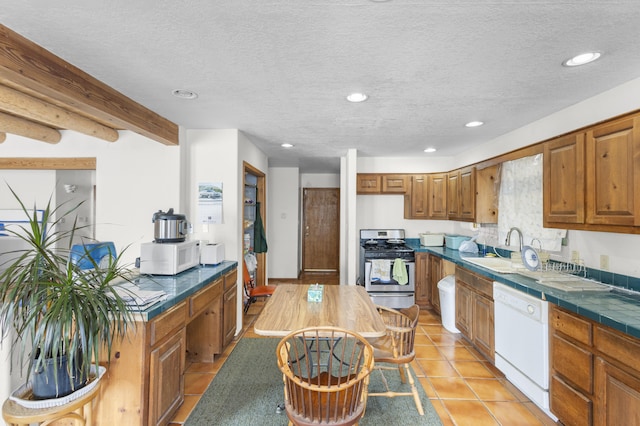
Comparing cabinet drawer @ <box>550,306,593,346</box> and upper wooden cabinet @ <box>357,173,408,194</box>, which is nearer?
cabinet drawer @ <box>550,306,593,346</box>

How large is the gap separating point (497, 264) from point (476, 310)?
545 millimetres

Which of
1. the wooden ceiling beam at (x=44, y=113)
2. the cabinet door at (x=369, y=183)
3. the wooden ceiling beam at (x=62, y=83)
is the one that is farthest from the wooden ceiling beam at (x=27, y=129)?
the cabinet door at (x=369, y=183)

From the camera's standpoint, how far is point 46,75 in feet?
5.66

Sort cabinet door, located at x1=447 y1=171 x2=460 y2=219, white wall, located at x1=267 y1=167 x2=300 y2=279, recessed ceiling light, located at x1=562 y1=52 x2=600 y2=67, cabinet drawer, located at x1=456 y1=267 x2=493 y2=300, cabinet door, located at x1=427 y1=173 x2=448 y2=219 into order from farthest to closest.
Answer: white wall, located at x1=267 y1=167 x2=300 y2=279 < cabinet door, located at x1=427 y1=173 x2=448 y2=219 < cabinet door, located at x1=447 y1=171 x2=460 y2=219 < cabinet drawer, located at x1=456 y1=267 x2=493 y2=300 < recessed ceiling light, located at x1=562 y1=52 x2=600 y2=67

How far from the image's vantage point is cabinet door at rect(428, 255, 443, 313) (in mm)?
4102

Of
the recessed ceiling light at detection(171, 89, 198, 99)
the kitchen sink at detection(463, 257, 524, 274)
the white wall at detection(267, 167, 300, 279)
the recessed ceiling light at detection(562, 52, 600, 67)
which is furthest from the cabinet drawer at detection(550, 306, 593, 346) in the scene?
the white wall at detection(267, 167, 300, 279)

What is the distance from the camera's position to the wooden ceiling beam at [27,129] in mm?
2674

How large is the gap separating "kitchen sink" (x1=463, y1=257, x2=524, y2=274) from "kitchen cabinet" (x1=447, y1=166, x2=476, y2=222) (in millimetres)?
632

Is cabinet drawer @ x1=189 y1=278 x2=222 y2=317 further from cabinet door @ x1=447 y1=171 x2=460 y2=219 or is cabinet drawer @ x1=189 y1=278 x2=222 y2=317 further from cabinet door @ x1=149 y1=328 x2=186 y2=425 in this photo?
cabinet door @ x1=447 y1=171 x2=460 y2=219

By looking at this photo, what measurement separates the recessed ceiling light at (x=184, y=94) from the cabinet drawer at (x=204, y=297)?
1.54m

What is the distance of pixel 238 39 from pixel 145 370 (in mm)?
1903

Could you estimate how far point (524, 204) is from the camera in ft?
10.3

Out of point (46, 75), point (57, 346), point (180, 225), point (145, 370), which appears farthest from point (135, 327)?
point (46, 75)

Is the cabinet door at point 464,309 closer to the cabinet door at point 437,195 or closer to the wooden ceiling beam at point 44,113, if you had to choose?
the cabinet door at point 437,195
